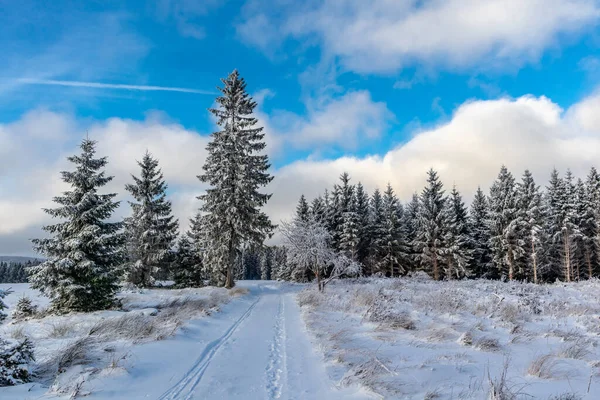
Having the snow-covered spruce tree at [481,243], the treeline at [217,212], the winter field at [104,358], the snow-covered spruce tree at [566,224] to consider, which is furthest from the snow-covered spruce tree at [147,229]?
the snow-covered spruce tree at [566,224]

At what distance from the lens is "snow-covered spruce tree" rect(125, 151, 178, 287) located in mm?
29406

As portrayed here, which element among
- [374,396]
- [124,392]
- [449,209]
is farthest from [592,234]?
[124,392]

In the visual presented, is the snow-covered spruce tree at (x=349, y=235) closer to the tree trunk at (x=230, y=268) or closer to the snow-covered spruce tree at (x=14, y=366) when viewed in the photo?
the tree trunk at (x=230, y=268)

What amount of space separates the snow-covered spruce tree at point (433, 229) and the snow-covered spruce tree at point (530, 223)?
8.38 m

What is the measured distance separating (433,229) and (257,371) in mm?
39663

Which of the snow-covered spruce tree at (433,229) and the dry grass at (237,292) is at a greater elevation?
the snow-covered spruce tree at (433,229)

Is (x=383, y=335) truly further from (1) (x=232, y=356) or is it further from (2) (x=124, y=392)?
(2) (x=124, y=392)

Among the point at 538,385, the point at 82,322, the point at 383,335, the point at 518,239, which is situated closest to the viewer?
the point at 538,385

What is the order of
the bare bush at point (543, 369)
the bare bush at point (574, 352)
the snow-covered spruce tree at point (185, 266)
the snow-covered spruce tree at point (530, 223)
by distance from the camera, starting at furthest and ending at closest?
the snow-covered spruce tree at point (530, 223)
the snow-covered spruce tree at point (185, 266)
the bare bush at point (574, 352)
the bare bush at point (543, 369)

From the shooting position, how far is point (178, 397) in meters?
5.15

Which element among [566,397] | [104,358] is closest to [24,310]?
[104,358]

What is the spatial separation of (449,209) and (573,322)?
96.5ft

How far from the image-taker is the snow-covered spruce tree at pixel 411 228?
46.0 meters

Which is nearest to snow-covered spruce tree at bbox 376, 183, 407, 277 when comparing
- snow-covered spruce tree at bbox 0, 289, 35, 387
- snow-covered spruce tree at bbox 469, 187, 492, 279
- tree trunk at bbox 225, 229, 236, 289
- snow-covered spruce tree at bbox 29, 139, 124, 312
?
snow-covered spruce tree at bbox 469, 187, 492, 279
